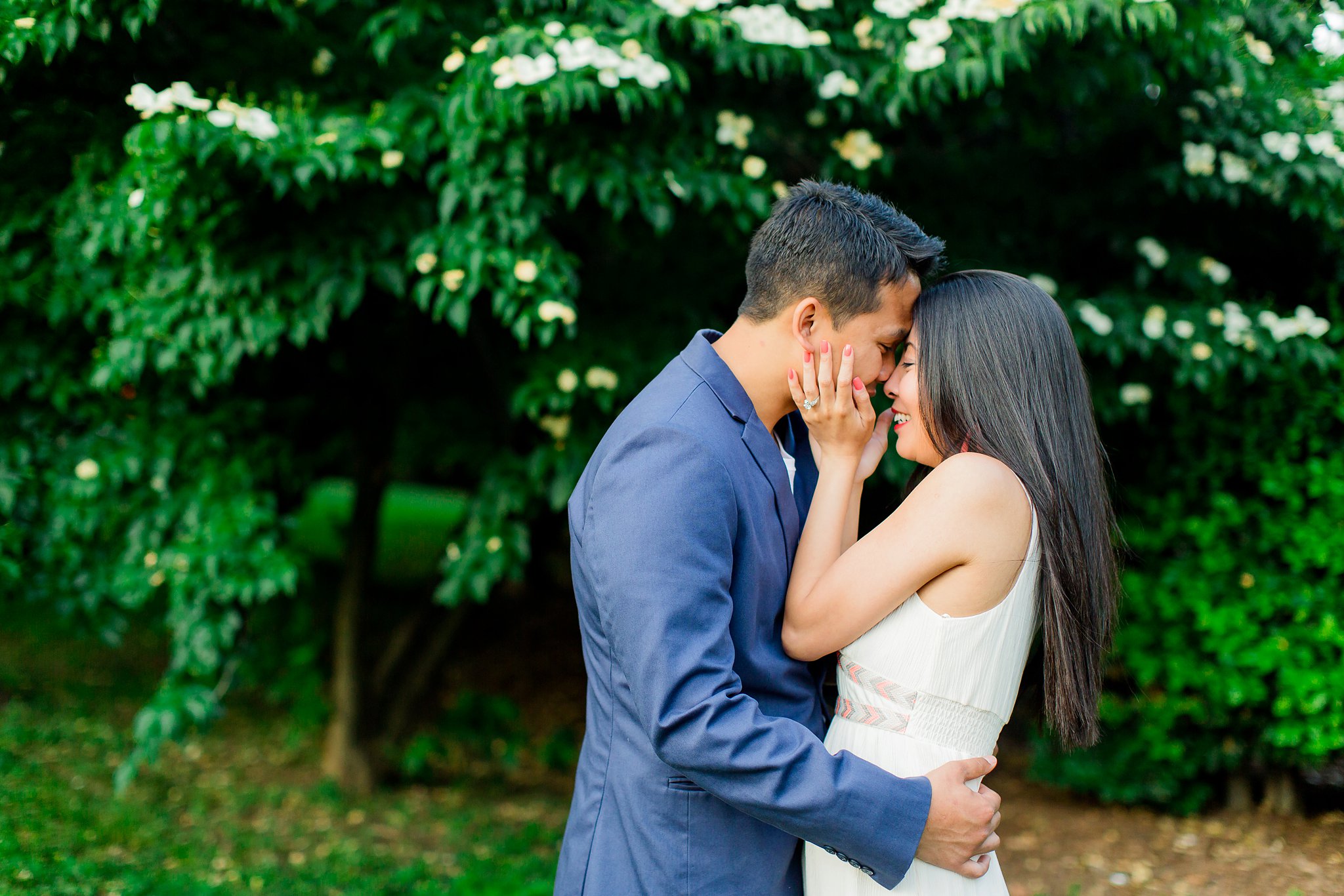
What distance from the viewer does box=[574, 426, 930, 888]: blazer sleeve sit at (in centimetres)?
161

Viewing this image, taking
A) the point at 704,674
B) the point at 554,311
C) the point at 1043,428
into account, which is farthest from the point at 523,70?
the point at 704,674

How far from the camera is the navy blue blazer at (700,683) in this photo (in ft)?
Result: 5.31

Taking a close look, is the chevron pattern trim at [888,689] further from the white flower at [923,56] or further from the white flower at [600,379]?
the white flower at [923,56]

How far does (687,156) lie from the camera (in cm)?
322

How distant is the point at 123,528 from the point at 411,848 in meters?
1.99

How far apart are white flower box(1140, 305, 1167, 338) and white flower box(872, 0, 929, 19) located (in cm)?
143

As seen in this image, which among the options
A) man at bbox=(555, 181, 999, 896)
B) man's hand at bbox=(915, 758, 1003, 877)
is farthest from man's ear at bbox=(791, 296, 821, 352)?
man's hand at bbox=(915, 758, 1003, 877)

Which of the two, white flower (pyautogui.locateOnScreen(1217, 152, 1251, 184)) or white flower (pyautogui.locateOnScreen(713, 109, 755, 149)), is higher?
white flower (pyautogui.locateOnScreen(1217, 152, 1251, 184))

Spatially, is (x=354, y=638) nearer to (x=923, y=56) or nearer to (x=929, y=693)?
(x=929, y=693)

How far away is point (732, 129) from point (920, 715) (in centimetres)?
216

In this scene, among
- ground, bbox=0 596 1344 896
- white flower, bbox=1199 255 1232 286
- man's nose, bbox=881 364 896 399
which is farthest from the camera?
ground, bbox=0 596 1344 896

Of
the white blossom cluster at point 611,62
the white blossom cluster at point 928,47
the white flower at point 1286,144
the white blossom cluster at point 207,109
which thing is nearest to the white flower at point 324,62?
the white blossom cluster at point 207,109

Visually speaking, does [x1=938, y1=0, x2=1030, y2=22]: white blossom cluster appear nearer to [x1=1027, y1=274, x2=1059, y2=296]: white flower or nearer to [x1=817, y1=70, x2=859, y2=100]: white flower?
[x1=817, y1=70, x2=859, y2=100]: white flower

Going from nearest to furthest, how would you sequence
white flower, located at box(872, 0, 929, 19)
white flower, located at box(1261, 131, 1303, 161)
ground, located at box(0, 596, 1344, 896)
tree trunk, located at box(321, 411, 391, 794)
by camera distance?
white flower, located at box(872, 0, 929, 19), white flower, located at box(1261, 131, 1303, 161), ground, located at box(0, 596, 1344, 896), tree trunk, located at box(321, 411, 391, 794)
